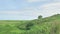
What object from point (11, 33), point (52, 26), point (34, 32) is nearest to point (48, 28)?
point (52, 26)

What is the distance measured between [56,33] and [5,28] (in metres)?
16.5

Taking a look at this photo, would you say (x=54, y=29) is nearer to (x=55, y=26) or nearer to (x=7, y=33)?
(x=55, y=26)

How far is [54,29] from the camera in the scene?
6191 cm

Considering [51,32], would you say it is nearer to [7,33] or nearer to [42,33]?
[42,33]

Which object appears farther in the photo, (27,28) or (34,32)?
(27,28)

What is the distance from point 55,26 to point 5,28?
16.2 meters

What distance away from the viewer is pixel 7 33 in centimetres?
5722

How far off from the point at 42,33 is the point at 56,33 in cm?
528

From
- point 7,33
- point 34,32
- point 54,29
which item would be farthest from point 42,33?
point 7,33

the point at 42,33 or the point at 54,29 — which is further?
the point at 54,29

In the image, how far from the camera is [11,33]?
184 feet

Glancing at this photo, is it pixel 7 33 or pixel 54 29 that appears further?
pixel 54 29

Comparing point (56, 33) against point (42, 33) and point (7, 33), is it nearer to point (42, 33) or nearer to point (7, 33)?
point (42, 33)

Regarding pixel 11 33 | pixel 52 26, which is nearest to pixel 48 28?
pixel 52 26
